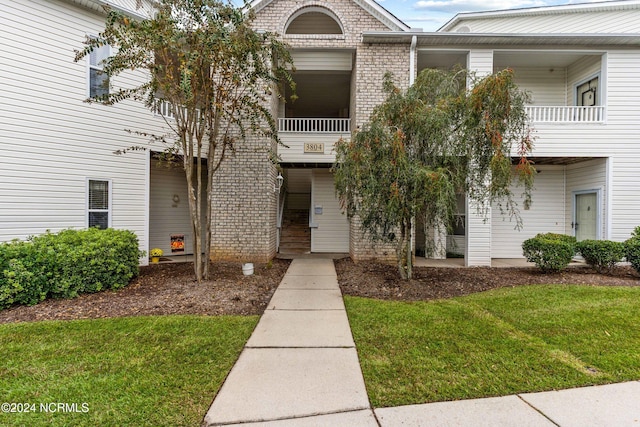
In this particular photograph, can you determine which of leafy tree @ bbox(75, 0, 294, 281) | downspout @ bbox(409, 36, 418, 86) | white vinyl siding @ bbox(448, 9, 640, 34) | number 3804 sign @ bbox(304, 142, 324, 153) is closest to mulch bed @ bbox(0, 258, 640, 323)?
leafy tree @ bbox(75, 0, 294, 281)

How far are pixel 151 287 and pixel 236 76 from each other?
178 inches

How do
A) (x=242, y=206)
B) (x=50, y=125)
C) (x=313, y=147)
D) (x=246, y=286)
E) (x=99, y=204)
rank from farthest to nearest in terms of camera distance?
(x=313, y=147) → (x=242, y=206) → (x=99, y=204) → (x=50, y=125) → (x=246, y=286)

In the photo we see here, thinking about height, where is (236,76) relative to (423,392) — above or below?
above

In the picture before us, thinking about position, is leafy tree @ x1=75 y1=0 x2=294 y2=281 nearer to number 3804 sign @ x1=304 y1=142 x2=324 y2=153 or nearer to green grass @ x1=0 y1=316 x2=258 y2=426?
green grass @ x1=0 y1=316 x2=258 y2=426

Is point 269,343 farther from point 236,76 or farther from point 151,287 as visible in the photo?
point 236,76

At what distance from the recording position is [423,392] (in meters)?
2.71

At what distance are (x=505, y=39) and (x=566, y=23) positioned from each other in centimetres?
519

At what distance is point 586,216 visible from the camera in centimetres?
995

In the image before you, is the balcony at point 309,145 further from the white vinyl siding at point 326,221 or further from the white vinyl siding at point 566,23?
the white vinyl siding at point 566,23

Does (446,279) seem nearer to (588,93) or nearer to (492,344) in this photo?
(492,344)

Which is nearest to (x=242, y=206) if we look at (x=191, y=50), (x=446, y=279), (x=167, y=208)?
(x=167, y=208)

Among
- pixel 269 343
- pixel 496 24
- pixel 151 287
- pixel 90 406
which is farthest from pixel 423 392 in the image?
pixel 496 24

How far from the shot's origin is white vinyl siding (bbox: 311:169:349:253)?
11.3 m

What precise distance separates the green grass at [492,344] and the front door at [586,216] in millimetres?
5072
